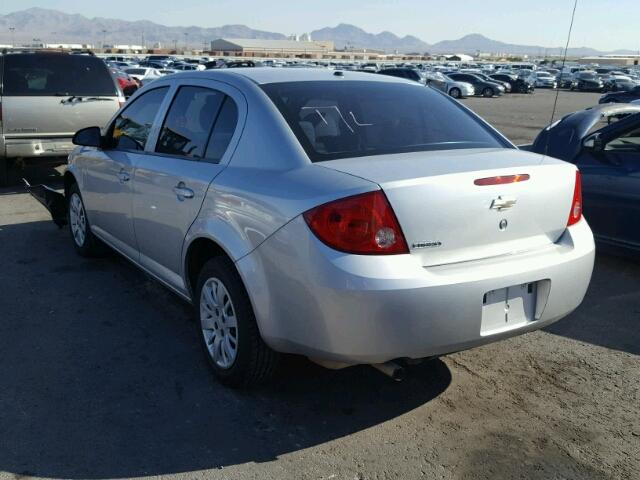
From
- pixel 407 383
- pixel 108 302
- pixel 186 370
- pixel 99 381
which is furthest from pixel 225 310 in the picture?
pixel 108 302

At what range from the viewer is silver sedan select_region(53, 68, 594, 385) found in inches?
120

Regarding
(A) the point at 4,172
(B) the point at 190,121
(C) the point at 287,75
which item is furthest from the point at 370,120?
(A) the point at 4,172

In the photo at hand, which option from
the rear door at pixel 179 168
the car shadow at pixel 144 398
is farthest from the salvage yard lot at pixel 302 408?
the rear door at pixel 179 168

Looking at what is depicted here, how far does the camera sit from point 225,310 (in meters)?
3.76

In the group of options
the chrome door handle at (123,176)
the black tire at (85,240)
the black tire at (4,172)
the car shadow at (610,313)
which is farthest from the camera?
the black tire at (4,172)

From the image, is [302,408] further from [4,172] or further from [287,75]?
[4,172]

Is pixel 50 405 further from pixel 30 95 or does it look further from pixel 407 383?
pixel 30 95

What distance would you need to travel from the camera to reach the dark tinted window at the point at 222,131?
387 cm

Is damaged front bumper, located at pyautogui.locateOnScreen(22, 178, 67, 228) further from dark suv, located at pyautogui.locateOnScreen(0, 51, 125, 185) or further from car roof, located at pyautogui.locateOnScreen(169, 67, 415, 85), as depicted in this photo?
car roof, located at pyautogui.locateOnScreen(169, 67, 415, 85)

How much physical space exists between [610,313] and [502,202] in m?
2.37

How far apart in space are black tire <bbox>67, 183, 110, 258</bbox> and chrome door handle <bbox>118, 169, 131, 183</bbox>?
115cm

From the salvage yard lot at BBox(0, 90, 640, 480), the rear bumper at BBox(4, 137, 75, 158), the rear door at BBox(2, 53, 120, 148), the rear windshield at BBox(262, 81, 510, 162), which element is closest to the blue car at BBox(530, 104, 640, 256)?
the salvage yard lot at BBox(0, 90, 640, 480)

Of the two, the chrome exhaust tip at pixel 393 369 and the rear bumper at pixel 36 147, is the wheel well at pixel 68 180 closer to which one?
the rear bumper at pixel 36 147

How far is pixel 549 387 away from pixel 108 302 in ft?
10.4
